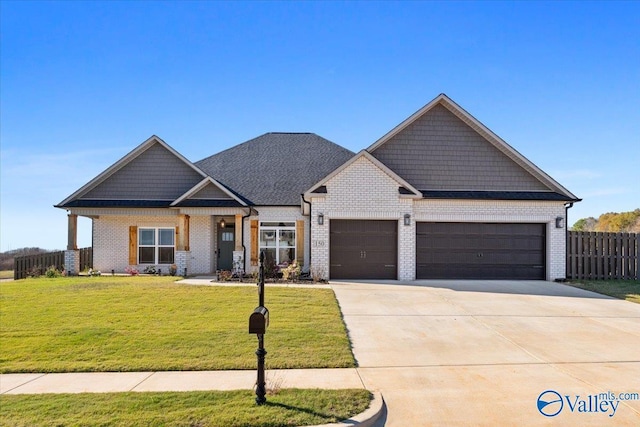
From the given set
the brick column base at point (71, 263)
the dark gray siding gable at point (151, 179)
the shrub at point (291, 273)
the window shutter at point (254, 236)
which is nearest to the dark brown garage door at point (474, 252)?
the shrub at point (291, 273)

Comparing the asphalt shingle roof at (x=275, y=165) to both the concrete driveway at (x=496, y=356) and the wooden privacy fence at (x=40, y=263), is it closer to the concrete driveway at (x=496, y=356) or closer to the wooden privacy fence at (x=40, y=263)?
the wooden privacy fence at (x=40, y=263)

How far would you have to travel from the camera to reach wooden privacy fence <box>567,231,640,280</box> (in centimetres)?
1828

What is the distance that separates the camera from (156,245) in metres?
20.4

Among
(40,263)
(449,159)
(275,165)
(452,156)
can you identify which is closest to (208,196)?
(275,165)

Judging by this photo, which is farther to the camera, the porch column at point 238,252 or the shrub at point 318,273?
the porch column at point 238,252

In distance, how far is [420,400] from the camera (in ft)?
19.1

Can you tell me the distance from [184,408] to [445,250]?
14.1 m

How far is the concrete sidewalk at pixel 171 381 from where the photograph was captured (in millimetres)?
6219

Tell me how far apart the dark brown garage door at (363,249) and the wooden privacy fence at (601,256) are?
7.53m

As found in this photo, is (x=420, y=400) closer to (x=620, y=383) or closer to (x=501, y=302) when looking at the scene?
(x=620, y=383)

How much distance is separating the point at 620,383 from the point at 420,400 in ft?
10.3

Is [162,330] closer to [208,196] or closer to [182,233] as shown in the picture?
[182,233]

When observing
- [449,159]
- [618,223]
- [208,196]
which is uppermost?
[449,159]

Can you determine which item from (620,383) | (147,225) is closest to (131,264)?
(147,225)
